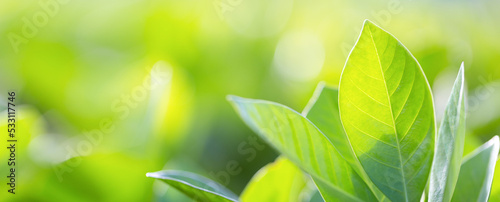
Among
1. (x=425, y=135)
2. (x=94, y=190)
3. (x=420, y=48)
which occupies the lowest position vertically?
(x=94, y=190)

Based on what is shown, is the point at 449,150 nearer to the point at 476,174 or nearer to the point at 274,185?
the point at 476,174

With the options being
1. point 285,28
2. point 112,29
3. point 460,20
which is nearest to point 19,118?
→ point 112,29

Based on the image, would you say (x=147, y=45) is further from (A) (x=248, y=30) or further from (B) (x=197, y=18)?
(A) (x=248, y=30)

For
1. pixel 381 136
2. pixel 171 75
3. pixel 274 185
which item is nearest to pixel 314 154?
pixel 381 136

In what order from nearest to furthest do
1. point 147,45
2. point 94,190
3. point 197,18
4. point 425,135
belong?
point 425,135 < point 94,190 < point 147,45 < point 197,18

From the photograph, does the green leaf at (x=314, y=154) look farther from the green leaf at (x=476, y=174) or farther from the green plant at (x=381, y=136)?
the green leaf at (x=476, y=174)

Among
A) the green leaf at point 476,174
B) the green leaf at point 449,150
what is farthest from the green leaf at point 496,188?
the green leaf at point 449,150

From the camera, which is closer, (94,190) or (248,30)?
(94,190)
